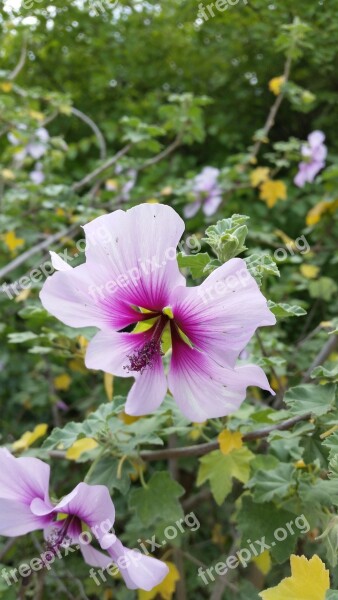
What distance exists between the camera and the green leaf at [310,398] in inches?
30.8

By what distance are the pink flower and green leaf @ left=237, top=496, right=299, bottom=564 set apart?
24cm

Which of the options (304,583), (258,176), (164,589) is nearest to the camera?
(304,583)

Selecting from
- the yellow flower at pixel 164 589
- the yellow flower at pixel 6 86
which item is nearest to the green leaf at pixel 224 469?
the yellow flower at pixel 164 589

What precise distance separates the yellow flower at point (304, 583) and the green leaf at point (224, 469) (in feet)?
1.44

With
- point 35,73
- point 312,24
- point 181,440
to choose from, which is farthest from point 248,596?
point 35,73

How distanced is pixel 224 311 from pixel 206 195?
1.58 metres

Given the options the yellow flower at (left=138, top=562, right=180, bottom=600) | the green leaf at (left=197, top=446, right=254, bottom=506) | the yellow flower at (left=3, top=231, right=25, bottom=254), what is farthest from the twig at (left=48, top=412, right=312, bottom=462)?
the yellow flower at (left=3, top=231, right=25, bottom=254)

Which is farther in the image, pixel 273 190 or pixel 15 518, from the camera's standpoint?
pixel 273 190

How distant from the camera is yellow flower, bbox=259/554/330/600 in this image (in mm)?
577

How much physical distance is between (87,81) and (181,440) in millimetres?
1972

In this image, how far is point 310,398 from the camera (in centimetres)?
81
